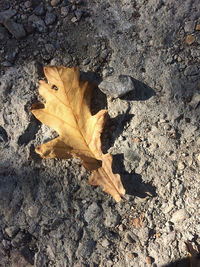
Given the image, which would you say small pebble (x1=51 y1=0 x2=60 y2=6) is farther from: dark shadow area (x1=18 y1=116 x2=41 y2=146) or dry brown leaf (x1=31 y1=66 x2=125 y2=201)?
dark shadow area (x1=18 y1=116 x2=41 y2=146)

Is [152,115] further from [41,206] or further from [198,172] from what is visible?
[41,206]

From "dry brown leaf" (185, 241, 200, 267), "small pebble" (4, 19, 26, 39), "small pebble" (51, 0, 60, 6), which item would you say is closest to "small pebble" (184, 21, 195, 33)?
"small pebble" (51, 0, 60, 6)

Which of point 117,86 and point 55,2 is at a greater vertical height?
point 55,2

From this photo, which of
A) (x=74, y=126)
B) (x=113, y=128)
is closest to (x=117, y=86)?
(x=113, y=128)

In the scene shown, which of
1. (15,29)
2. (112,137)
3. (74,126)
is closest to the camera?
(74,126)

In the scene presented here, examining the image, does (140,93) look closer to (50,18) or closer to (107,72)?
(107,72)
